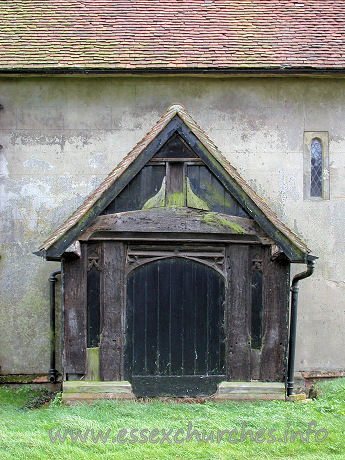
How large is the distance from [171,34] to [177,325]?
5.69 meters

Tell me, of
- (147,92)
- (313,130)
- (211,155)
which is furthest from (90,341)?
(313,130)

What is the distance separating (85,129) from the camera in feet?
36.0

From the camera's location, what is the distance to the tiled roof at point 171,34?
10492 millimetres

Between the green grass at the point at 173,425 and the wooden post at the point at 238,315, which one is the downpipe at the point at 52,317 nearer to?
the green grass at the point at 173,425

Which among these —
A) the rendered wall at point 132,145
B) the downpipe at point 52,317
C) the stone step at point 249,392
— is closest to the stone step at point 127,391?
the stone step at point 249,392

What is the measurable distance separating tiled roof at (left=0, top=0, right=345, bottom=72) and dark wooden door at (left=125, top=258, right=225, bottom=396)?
3.85 m

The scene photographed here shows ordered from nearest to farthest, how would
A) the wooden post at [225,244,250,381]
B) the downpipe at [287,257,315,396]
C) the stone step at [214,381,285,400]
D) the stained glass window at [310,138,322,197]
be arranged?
the stone step at [214,381,285,400] → the wooden post at [225,244,250,381] → the downpipe at [287,257,315,396] → the stained glass window at [310,138,322,197]

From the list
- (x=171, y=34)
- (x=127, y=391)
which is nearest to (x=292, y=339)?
(x=127, y=391)

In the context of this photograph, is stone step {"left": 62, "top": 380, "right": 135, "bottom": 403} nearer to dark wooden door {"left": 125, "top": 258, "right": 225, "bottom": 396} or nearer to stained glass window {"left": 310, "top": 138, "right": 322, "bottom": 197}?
dark wooden door {"left": 125, "top": 258, "right": 225, "bottom": 396}

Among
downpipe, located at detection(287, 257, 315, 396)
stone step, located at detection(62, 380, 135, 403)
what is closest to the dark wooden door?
stone step, located at detection(62, 380, 135, 403)

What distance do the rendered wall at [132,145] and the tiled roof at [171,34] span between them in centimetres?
49

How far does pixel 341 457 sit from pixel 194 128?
4755mm

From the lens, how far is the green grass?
655 cm

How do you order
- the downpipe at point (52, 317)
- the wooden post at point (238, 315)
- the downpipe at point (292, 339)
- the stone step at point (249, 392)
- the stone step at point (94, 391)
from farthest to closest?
1. the downpipe at point (52, 317)
2. the downpipe at point (292, 339)
3. the wooden post at point (238, 315)
4. the stone step at point (249, 392)
5. the stone step at point (94, 391)
